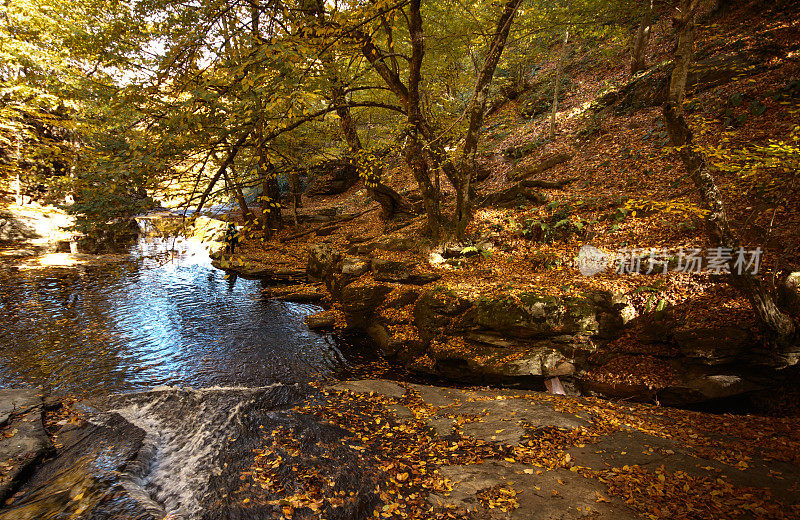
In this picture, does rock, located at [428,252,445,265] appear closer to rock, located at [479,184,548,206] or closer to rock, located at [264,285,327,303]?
rock, located at [479,184,548,206]

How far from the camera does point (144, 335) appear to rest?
8547 mm

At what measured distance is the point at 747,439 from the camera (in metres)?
4.28

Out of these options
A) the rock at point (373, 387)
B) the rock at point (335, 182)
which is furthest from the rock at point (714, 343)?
the rock at point (335, 182)

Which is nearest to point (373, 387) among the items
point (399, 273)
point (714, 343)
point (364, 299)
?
point (364, 299)

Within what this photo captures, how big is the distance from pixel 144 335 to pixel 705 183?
491 inches

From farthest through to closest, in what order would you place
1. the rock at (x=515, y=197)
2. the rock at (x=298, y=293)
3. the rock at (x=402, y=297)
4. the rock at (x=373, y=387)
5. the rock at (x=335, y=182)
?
the rock at (x=335, y=182)
the rock at (x=298, y=293)
the rock at (x=515, y=197)
the rock at (x=402, y=297)
the rock at (x=373, y=387)

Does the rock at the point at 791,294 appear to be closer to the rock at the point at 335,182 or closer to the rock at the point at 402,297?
the rock at the point at 402,297

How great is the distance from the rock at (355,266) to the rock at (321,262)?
810 mm

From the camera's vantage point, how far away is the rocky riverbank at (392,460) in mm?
3387

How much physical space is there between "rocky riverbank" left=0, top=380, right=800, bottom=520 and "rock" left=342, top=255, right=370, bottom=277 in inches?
207

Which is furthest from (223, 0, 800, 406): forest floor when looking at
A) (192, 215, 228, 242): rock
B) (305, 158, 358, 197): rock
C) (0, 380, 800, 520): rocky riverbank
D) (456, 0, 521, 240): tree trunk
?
(305, 158, 358, 197): rock

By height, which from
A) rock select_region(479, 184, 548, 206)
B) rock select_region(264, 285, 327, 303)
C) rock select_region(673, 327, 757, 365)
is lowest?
rock select_region(264, 285, 327, 303)

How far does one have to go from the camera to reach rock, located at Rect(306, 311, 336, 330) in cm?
949

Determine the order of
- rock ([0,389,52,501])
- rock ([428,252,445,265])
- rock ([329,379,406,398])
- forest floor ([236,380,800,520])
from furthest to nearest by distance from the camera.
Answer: rock ([428,252,445,265])
rock ([329,379,406,398])
rock ([0,389,52,501])
forest floor ([236,380,800,520])
